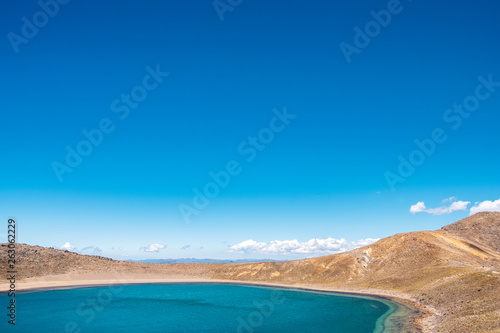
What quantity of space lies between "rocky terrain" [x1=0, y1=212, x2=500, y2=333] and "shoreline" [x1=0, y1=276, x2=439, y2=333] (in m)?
0.79

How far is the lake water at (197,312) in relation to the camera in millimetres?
56812

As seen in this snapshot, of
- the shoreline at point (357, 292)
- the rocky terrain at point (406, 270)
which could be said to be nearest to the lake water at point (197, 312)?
the shoreline at point (357, 292)

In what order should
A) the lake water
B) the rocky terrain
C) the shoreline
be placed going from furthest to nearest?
1. the lake water
2. the rocky terrain
3. the shoreline

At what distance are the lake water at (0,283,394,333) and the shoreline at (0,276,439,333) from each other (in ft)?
8.45

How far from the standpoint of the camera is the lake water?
5681 cm

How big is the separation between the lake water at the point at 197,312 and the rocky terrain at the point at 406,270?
1139 centimetres

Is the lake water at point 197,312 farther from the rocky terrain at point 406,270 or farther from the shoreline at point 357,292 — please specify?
the rocky terrain at point 406,270

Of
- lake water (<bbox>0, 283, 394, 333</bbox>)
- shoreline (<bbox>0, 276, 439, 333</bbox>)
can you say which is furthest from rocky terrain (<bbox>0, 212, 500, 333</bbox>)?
lake water (<bbox>0, 283, 394, 333</bbox>)

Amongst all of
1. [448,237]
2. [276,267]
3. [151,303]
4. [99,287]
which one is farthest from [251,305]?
[448,237]

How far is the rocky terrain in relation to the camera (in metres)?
54.4

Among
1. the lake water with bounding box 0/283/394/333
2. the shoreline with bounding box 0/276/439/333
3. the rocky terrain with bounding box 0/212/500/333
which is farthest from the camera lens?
the lake water with bounding box 0/283/394/333

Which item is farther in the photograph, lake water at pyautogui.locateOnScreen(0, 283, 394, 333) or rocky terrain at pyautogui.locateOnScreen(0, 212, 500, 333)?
lake water at pyautogui.locateOnScreen(0, 283, 394, 333)

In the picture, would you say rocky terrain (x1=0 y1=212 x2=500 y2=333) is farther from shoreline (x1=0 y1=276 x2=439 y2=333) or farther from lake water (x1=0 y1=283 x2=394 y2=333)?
lake water (x1=0 y1=283 x2=394 y2=333)

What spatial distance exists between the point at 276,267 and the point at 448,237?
66470 mm
